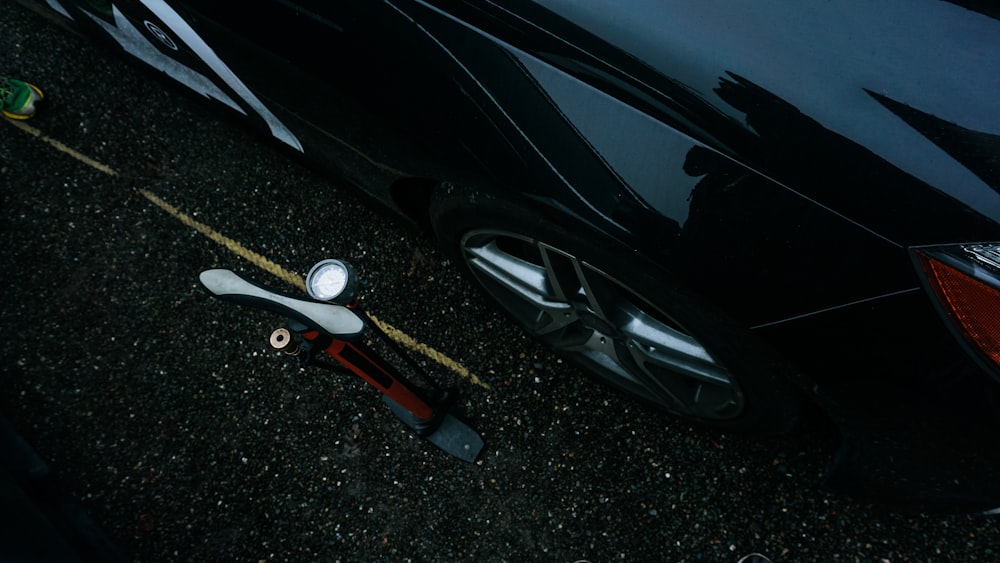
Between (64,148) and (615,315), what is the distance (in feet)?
9.69

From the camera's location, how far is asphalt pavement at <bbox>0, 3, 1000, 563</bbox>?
7.38ft

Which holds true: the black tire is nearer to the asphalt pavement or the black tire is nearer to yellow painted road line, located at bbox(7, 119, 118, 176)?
the asphalt pavement

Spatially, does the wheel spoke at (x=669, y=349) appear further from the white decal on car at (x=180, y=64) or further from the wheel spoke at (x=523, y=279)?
the white decal on car at (x=180, y=64)

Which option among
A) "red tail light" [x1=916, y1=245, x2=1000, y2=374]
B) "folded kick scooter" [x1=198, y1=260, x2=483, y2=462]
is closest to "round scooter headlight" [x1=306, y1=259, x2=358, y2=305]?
"folded kick scooter" [x1=198, y1=260, x2=483, y2=462]

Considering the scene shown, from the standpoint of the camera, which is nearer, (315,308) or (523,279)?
(315,308)

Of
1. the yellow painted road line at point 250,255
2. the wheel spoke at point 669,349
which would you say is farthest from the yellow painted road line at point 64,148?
the wheel spoke at point 669,349

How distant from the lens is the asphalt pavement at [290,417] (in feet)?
7.38

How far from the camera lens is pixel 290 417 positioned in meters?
2.51

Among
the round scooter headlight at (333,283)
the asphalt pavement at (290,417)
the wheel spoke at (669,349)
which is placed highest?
the wheel spoke at (669,349)

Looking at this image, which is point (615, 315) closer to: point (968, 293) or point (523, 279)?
point (523, 279)

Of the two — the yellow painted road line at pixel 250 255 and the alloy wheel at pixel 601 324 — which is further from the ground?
the alloy wheel at pixel 601 324

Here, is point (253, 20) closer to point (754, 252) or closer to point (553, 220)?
point (553, 220)

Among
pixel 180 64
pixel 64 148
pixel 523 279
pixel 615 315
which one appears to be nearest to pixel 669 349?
pixel 615 315

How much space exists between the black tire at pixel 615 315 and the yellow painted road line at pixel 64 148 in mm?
2002
